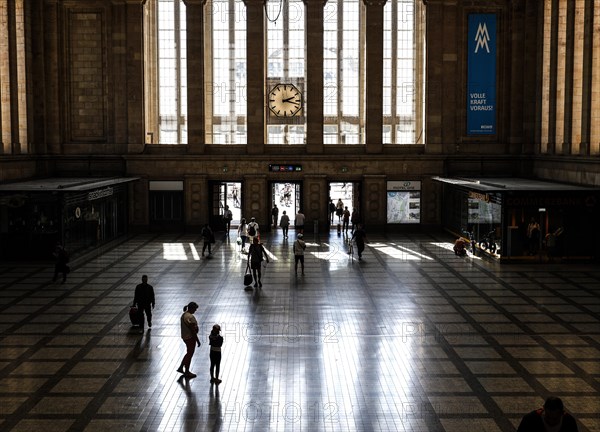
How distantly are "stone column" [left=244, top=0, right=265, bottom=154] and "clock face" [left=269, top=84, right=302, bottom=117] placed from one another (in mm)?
993

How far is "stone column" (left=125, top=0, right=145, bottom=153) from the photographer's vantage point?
1734 inches

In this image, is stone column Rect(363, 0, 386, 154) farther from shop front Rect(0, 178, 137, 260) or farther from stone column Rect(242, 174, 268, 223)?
shop front Rect(0, 178, 137, 260)

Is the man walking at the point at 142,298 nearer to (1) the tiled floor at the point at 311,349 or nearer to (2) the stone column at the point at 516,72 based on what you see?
(1) the tiled floor at the point at 311,349

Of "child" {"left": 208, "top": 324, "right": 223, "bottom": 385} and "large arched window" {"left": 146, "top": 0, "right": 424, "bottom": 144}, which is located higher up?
"large arched window" {"left": 146, "top": 0, "right": 424, "bottom": 144}

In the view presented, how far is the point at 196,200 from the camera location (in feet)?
147

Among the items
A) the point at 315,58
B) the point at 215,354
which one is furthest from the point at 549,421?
the point at 315,58

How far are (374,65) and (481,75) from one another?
19.2 ft

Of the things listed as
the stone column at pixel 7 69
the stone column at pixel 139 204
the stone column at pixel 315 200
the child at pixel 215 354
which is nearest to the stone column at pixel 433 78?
the stone column at pixel 315 200

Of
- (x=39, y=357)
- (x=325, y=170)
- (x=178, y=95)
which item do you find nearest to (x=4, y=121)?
(x=178, y=95)

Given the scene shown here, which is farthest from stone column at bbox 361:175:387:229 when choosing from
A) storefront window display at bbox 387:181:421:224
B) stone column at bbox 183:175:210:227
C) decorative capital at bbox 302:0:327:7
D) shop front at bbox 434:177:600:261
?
shop front at bbox 434:177:600:261

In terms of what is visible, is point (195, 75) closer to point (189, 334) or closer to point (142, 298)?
point (142, 298)

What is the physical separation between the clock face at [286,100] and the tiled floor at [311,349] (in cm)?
1527

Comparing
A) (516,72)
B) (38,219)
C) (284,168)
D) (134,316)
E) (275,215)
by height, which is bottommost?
(134,316)

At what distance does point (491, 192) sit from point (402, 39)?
14507 mm
